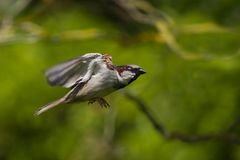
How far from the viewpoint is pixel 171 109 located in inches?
56.7

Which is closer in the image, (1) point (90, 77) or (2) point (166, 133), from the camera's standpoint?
(1) point (90, 77)

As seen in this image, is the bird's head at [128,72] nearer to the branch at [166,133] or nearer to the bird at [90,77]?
the bird at [90,77]

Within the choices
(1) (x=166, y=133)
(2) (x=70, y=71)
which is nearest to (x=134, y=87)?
(1) (x=166, y=133)

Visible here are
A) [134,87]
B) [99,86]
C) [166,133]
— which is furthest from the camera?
[134,87]

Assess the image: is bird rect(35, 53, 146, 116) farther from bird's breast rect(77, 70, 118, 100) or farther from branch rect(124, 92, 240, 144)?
branch rect(124, 92, 240, 144)

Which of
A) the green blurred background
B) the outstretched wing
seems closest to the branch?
the green blurred background

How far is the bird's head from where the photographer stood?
35cm

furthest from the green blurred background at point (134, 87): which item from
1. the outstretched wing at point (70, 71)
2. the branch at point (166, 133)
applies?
the outstretched wing at point (70, 71)

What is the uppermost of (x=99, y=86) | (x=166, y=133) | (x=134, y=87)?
(x=134, y=87)

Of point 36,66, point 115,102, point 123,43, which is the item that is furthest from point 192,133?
point 36,66

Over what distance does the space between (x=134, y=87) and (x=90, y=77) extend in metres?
1.12

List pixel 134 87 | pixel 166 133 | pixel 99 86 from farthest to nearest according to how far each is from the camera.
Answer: pixel 134 87 < pixel 166 133 < pixel 99 86

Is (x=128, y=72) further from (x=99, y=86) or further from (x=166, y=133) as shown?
(x=166, y=133)

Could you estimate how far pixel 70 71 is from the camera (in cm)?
39
